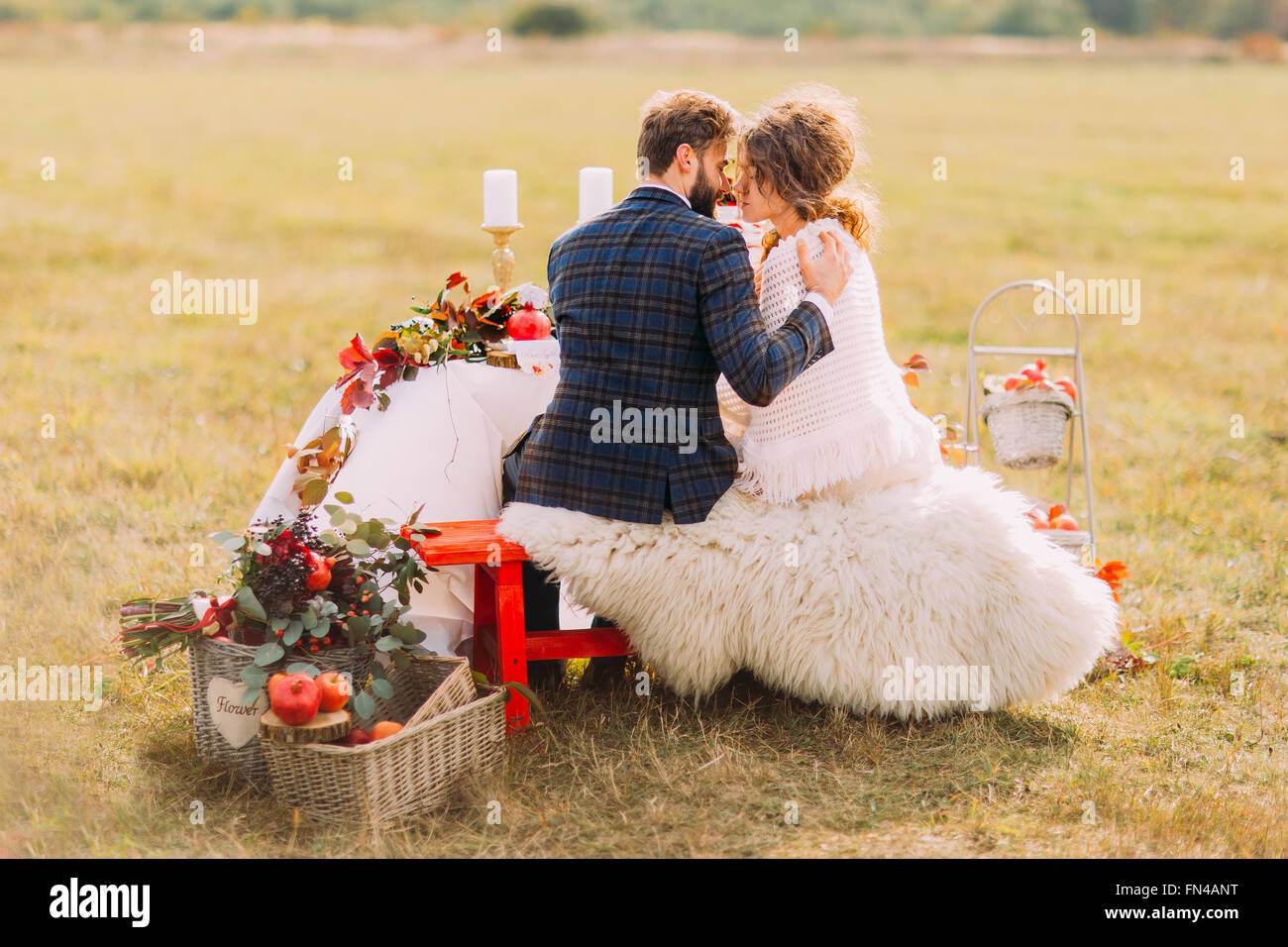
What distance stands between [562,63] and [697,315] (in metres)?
34.3

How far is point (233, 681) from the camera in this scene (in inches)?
141

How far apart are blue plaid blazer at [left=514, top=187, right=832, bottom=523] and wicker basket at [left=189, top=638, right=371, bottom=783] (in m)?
0.76

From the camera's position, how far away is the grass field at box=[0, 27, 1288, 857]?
11.6 feet

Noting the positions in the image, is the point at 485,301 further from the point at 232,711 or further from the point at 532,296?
the point at 232,711

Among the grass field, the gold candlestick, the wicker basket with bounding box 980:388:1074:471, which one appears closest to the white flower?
the gold candlestick

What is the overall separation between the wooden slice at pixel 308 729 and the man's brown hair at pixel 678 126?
1.81 metres

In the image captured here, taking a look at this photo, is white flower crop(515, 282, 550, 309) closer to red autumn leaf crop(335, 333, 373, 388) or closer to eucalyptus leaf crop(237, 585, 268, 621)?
red autumn leaf crop(335, 333, 373, 388)

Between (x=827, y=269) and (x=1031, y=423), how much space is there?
5.31 feet

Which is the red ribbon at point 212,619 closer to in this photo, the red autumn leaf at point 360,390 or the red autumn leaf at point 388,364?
the red autumn leaf at point 360,390

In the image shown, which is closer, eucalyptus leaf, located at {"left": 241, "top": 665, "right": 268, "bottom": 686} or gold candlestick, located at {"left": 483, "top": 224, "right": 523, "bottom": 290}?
eucalyptus leaf, located at {"left": 241, "top": 665, "right": 268, "bottom": 686}

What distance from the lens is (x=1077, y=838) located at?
3412 mm

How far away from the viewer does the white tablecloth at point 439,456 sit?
408 cm

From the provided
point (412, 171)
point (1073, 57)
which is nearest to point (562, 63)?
point (1073, 57)

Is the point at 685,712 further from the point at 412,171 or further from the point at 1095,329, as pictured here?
the point at 412,171
